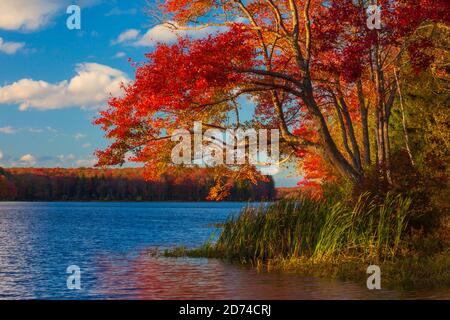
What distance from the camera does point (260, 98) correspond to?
2356 cm

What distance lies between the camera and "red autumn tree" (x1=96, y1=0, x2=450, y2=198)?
19062 mm

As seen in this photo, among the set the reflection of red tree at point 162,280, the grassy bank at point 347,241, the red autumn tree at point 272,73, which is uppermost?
the red autumn tree at point 272,73

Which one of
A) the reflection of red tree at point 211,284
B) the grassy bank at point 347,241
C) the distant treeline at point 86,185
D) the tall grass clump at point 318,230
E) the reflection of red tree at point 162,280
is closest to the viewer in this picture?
the reflection of red tree at point 211,284

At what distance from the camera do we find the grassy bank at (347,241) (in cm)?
1652

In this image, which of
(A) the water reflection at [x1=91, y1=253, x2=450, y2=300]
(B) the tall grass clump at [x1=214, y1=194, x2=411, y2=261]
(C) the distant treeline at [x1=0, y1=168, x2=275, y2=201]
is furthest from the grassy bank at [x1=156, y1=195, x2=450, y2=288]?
(C) the distant treeline at [x1=0, y1=168, x2=275, y2=201]

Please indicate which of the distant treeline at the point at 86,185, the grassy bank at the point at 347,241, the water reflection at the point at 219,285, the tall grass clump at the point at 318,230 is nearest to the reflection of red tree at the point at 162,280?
the water reflection at the point at 219,285

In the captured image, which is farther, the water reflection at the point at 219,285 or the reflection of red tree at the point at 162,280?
the reflection of red tree at the point at 162,280

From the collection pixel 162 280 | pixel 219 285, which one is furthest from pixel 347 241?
pixel 162 280

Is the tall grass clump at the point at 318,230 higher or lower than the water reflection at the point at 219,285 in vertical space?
higher

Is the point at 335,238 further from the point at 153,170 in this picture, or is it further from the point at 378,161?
the point at 153,170

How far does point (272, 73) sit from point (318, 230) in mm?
5247

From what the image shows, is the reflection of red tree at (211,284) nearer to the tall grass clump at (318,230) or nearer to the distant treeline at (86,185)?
the tall grass clump at (318,230)

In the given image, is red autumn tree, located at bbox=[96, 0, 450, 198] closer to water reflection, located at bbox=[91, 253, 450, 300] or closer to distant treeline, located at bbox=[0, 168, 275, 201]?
water reflection, located at bbox=[91, 253, 450, 300]
